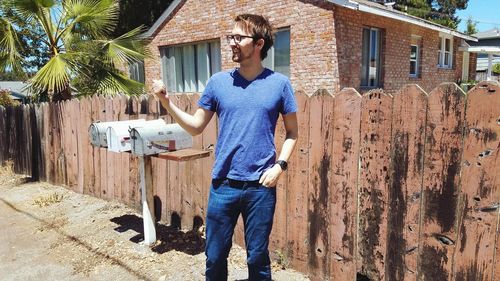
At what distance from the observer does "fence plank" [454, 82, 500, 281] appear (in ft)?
7.46

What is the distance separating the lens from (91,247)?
410cm

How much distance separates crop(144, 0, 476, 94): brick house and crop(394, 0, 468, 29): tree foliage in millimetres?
22519

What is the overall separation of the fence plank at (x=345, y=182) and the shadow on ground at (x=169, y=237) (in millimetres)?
1493

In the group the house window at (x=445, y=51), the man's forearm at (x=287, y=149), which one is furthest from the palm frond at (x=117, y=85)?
the house window at (x=445, y=51)

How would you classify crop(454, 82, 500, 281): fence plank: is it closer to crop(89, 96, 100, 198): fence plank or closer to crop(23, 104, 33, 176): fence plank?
crop(89, 96, 100, 198): fence plank

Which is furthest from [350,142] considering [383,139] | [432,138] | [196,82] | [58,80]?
[196,82]

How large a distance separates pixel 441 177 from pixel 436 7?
148 ft

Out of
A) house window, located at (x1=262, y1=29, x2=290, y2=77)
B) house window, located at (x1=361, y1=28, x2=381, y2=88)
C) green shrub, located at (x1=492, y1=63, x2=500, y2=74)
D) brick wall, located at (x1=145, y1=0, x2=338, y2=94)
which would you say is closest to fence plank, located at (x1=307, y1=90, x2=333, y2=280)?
brick wall, located at (x1=145, y1=0, x2=338, y2=94)

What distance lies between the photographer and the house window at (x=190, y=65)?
43.0ft

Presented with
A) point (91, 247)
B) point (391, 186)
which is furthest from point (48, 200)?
point (391, 186)

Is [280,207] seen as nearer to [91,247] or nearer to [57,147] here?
[91,247]

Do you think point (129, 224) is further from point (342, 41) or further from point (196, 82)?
point (196, 82)

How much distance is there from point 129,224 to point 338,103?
9.93 feet

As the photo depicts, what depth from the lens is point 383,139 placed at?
2752 millimetres
